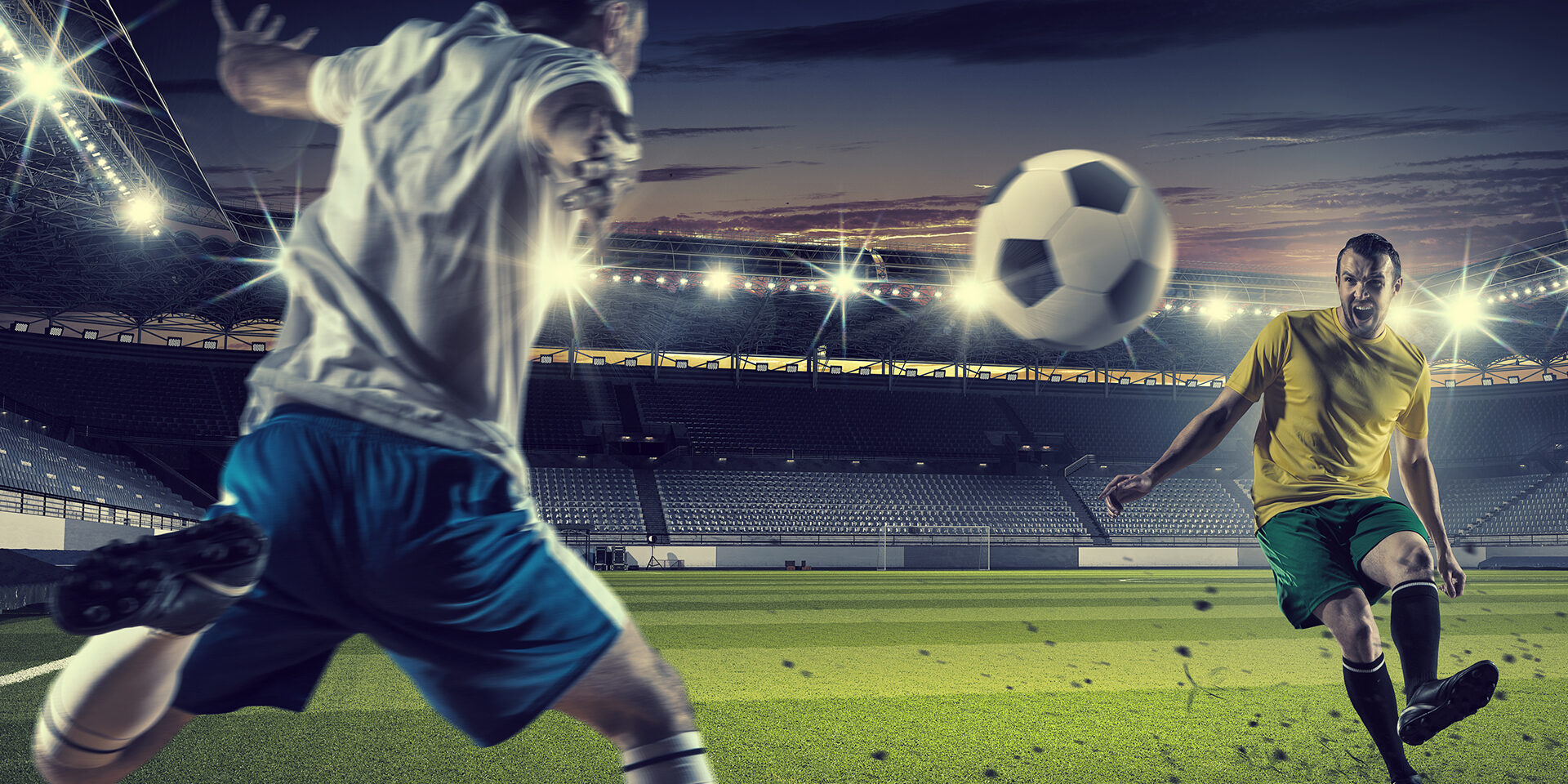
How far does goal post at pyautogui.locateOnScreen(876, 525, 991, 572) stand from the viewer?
1127 inches

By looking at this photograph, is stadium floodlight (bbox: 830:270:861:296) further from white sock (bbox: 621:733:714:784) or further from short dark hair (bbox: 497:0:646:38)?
white sock (bbox: 621:733:714:784)

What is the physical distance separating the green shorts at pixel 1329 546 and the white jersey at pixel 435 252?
289cm

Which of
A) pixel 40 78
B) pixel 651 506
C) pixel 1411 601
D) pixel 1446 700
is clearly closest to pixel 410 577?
pixel 1446 700

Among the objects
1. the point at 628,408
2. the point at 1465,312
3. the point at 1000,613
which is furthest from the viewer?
the point at 628,408

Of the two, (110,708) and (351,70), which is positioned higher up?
(351,70)

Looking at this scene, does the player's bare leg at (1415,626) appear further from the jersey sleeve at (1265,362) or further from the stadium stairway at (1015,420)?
the stadium stairway at (1015,420)

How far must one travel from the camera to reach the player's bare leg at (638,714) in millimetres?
1725

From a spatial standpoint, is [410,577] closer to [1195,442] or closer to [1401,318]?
[1195,442]

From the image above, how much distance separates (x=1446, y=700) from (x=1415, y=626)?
338mm

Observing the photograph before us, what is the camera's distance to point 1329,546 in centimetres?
355

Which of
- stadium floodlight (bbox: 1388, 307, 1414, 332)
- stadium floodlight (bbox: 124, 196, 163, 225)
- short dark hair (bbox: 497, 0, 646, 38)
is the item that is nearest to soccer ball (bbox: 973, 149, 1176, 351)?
short dark hair (bbox: 497, 0, 646, 38)

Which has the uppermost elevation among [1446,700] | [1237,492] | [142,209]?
[142,209]

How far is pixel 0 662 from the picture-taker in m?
7.06

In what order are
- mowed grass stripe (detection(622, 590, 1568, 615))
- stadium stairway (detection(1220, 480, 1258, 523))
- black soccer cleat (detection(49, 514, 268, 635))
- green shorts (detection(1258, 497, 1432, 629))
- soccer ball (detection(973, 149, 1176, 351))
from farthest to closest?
stadium stairway (detection(1220, 480, 1258, 523))
mowed grass stripe (detection(622, 590, 1568, 615))
soccer ball (detection(973, 149, 1176, 351))
green shorts (detection(1258, 497, 1432, 629))
black soccer cleat (detection(49, 514, 268, 635))
